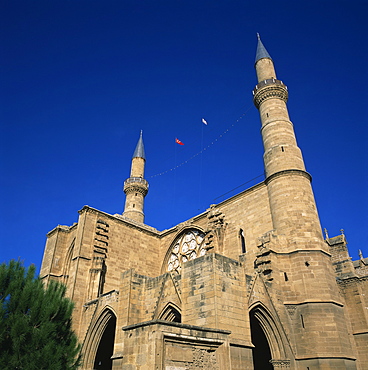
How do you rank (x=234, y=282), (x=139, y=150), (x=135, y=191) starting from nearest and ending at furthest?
1. (x=234, y=282)
2. (x=135, y=191)
3. (x=139, y=150)

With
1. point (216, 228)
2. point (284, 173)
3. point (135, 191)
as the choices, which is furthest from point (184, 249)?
point (135, 191)

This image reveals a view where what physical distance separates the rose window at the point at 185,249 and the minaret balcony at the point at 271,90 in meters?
9.24

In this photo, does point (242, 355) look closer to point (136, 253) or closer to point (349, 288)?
point (349, 288)

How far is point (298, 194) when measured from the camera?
16062mm

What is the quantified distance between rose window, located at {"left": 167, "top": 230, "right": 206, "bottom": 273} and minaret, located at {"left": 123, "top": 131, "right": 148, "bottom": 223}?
8.04 metres

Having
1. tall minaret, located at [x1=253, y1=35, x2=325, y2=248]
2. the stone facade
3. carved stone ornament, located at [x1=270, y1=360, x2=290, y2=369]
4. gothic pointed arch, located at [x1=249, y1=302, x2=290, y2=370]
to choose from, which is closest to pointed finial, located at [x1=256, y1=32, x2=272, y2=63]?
the stone facade

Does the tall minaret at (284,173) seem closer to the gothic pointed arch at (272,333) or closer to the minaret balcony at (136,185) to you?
the gothic pointed arch at (272,333)

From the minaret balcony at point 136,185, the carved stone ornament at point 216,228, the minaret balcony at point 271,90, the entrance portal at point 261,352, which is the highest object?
the minaret balcony at point 136,185

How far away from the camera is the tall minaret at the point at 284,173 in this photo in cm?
1536

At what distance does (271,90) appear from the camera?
67.2 ft

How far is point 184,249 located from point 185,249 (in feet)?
0.38

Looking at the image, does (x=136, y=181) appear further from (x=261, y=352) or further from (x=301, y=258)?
(x=301, y=258)

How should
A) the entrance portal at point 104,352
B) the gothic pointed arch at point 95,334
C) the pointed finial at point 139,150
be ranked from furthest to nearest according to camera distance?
the pointed finial at point 139,150, the entrance portal at point 104,352, the gothic pointed arch at point 95,334

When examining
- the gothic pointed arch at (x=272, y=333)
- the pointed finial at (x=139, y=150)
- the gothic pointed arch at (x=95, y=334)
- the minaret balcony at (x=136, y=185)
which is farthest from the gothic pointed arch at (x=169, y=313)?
the pointed finial at (x=139, y=150)
